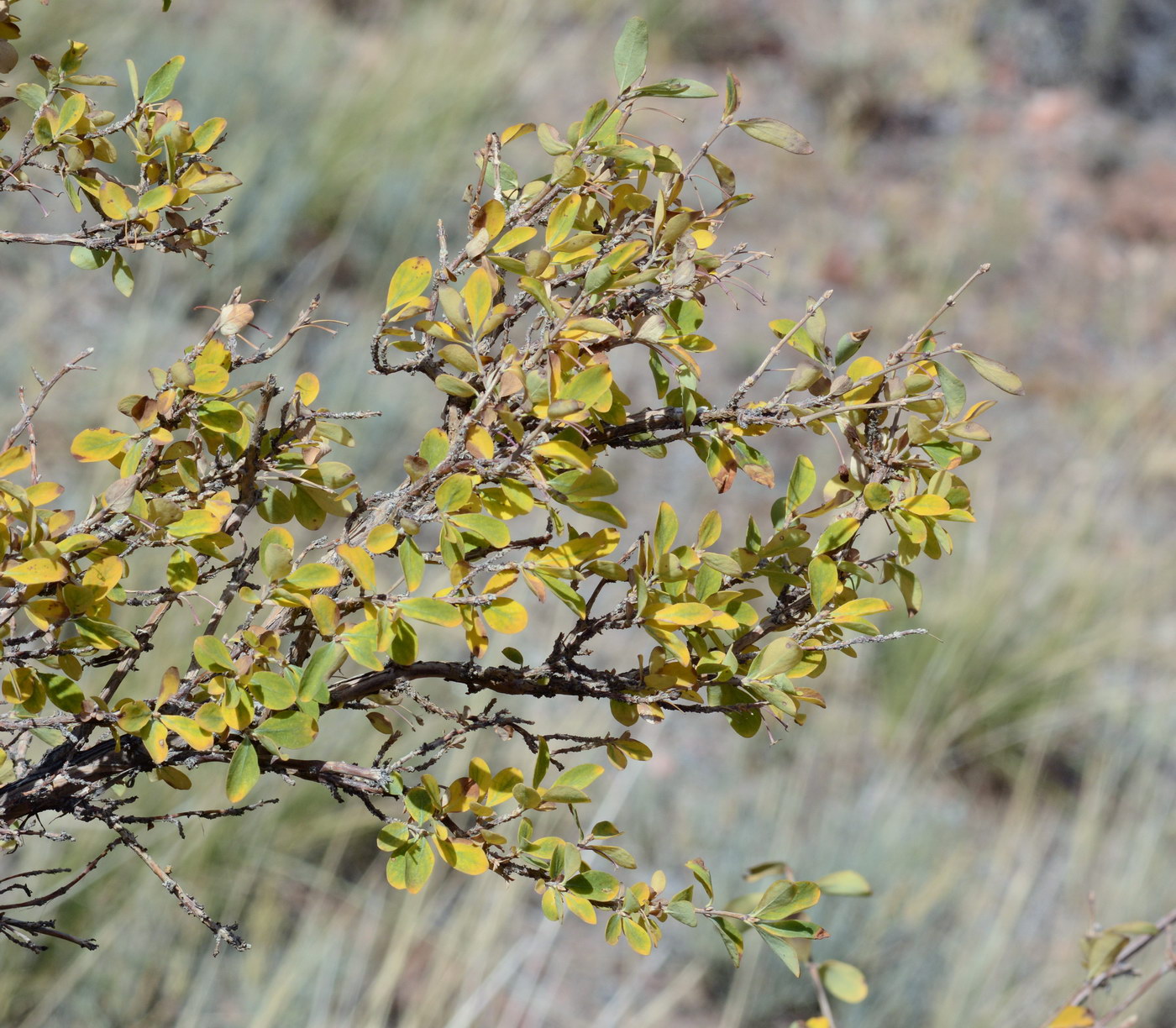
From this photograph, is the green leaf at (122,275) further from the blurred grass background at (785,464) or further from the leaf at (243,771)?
the blurred grass background at (785,464)

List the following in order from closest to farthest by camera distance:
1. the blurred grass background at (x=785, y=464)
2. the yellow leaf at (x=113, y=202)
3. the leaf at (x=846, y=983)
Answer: the yellow leaf at (x=113, y=202) → the leaf at (x=846, y=983) → the blurred grass background at (x=785, y=464)

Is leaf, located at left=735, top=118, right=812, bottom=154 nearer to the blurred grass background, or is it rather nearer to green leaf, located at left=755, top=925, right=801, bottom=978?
green leaf, located at left=755, top=925, right=801, bottom=978

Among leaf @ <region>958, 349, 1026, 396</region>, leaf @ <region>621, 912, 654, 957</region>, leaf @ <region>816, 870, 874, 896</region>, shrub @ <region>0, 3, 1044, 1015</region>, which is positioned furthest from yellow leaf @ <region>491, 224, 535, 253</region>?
leaf @ <region>816, 870, 874, 896</region>

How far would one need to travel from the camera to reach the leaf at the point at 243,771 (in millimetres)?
449

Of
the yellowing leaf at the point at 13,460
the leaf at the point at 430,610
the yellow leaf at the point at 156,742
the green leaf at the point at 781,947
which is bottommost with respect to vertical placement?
the yellow leaf at the point at 156,742

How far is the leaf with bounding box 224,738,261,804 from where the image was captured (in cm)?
45

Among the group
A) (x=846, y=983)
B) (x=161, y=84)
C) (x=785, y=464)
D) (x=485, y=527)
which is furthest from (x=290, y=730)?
(x=785, y=464)

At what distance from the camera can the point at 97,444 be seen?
1.47ft

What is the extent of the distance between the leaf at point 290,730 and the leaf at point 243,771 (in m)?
0.02

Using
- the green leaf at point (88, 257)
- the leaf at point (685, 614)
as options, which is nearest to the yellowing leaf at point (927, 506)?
the leaf at point (685, 614)

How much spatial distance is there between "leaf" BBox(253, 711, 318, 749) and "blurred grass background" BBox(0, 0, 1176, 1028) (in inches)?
33.8

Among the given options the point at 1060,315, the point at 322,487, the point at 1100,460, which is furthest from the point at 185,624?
the point at 1060,315

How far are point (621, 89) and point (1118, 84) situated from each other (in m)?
5.41

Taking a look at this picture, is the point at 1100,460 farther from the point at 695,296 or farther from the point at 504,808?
the point at 695,296
